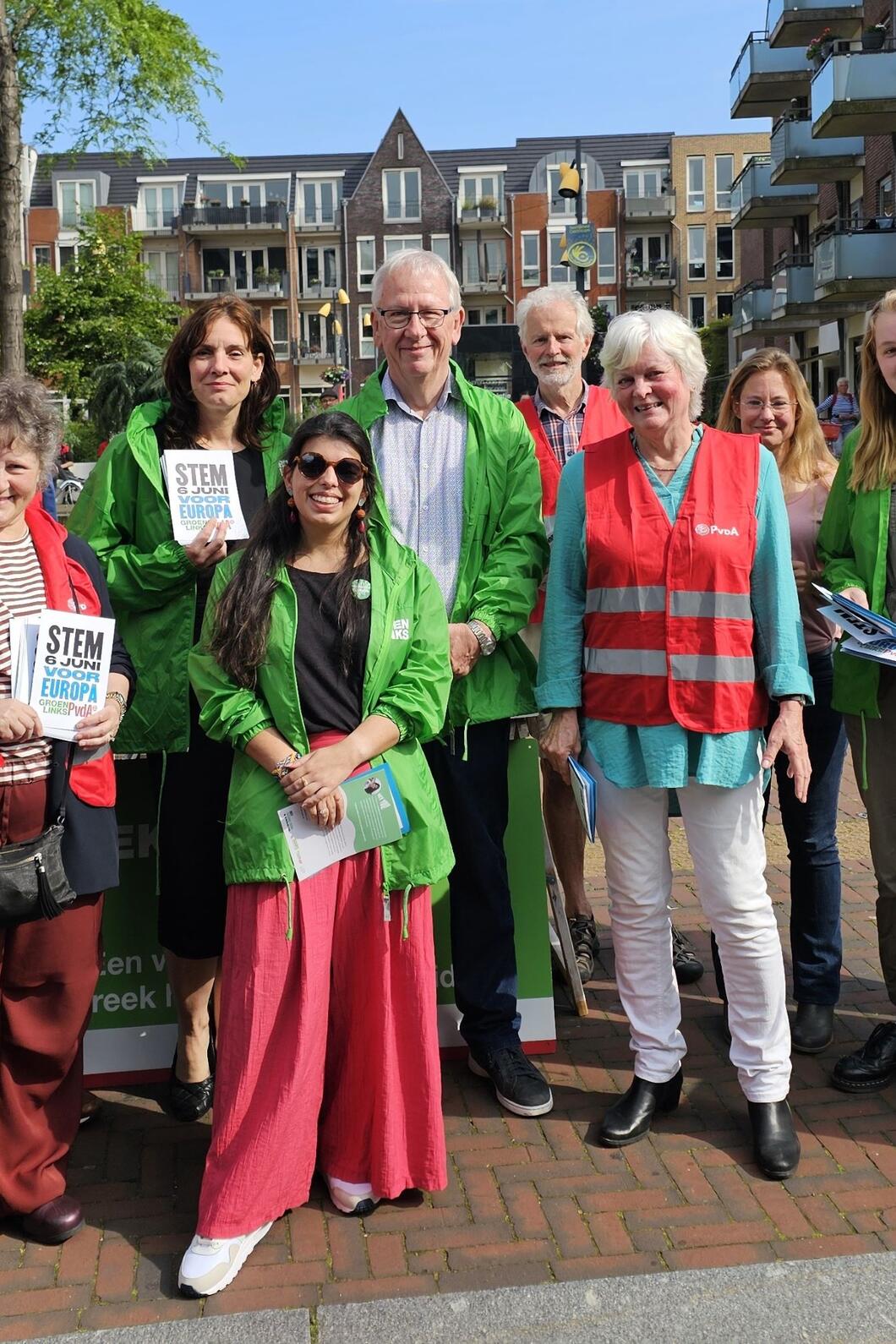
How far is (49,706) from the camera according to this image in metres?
3.10

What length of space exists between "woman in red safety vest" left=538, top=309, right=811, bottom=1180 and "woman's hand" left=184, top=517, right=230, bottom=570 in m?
0.95

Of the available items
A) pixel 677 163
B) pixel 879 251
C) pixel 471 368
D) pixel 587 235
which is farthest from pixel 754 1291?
pixel 677 163

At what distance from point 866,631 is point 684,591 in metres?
0.58

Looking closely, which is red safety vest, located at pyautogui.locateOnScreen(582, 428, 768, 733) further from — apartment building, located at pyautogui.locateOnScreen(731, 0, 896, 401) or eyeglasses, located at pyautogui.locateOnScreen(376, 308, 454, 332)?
apartment building, located at pyautogui.locateOnScreen(731, 0, 896, 401)

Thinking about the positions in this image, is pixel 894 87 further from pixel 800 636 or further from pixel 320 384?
pixel 320 384

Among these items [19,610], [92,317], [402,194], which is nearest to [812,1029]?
[19,610]

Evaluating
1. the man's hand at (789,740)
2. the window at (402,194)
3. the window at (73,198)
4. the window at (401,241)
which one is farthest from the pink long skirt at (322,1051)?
the window at (73,198)

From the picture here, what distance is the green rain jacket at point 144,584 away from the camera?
3705 millimetres

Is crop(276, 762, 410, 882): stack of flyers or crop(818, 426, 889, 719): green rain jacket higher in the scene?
crop(818, 426, 889, 719): green rain jacket

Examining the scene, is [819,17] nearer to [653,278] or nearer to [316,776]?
[653,278]

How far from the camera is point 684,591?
3471mm

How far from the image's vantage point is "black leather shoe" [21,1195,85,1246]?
3.26 metres

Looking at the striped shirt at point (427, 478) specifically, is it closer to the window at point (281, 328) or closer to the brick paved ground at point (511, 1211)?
the brick paved ground at point (511, 1211)

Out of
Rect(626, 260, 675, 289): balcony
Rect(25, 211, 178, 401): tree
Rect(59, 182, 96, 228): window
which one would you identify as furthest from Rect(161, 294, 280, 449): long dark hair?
Rect(59, 182, 96, 228): window
